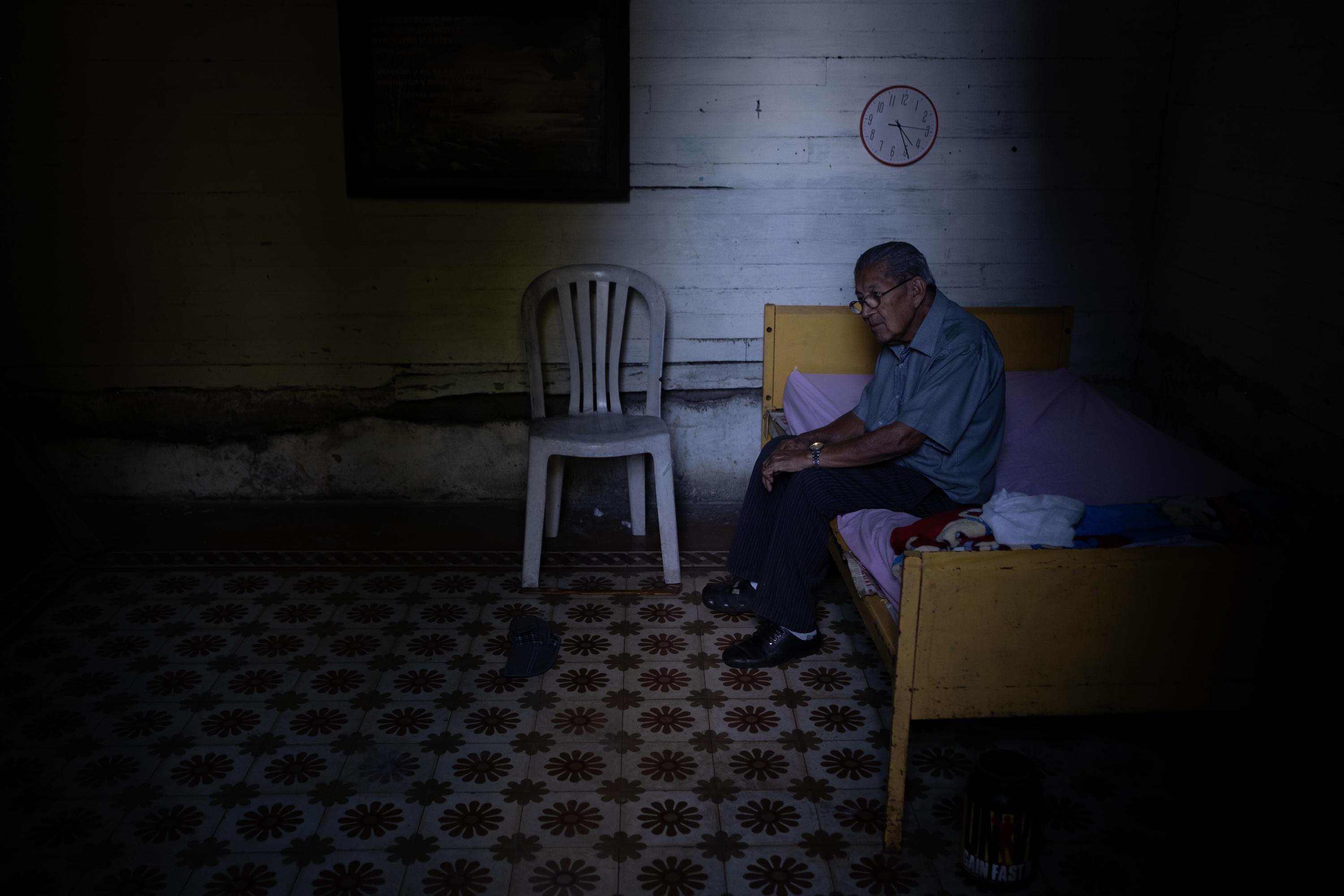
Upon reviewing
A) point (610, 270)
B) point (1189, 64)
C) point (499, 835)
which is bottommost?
point (499, 835)

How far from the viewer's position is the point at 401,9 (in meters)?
3.83

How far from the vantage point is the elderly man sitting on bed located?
9.65ft

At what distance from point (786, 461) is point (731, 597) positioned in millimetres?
607

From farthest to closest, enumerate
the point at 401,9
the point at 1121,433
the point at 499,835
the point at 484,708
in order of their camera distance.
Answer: the point at 401,9 < the point at 1121,433 < the point at 484,708 < the point at 499,835

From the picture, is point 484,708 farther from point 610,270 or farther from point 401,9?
point 401,9

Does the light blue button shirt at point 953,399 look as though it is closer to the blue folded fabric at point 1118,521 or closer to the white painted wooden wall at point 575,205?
the blue folded fabric at point 1118,521

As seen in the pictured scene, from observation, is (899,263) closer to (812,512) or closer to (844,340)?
(812,512)

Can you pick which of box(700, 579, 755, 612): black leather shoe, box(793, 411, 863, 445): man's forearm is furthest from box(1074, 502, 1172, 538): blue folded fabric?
box(700, 579, 755, 612): black leather shoe

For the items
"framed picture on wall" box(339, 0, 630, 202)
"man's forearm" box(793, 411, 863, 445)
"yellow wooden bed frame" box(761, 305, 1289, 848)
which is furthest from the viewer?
"framed picture on wall" box(339, 0, 630, 202)

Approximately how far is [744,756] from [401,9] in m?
2.83

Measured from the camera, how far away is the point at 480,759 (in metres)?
2.74

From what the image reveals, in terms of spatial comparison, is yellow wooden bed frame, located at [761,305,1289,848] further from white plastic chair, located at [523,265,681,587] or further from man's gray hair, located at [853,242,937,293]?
white plastic chair, located at [523,265,681,587]

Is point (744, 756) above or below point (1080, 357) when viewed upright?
below

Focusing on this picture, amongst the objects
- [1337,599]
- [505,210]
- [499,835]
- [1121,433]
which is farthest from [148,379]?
[1337,599]
